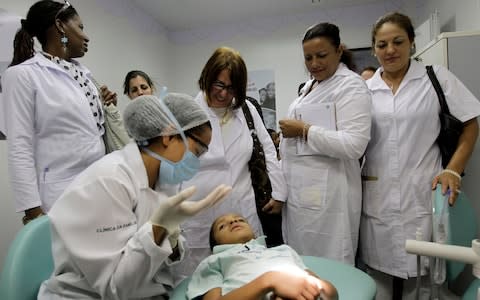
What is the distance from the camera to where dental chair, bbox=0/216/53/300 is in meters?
0.93

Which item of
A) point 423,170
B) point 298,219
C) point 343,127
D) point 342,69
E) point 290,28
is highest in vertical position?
point 290,28

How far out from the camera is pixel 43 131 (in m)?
1.50

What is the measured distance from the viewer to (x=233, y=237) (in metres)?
1.36

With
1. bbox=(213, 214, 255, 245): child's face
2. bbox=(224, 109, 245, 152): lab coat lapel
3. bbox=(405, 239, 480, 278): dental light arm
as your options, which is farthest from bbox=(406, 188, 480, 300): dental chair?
bbox=(224, 109, 245, 152): lab coat lapel

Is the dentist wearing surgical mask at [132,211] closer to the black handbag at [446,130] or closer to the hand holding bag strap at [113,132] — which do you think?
the hand holding bag strap at [113,132]

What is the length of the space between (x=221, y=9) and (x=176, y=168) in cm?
367

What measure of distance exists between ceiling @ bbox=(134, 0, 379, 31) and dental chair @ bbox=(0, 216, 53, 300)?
3549 millimetres

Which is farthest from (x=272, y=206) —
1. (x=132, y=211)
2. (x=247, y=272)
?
(x=132, y=211)

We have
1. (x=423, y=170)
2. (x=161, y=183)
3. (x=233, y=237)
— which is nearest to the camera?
(x=161, y=183)

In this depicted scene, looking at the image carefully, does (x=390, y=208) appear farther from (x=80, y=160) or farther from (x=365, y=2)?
(x=365, y=2)

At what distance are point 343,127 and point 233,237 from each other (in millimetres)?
704

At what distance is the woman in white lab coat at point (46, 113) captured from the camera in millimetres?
1411

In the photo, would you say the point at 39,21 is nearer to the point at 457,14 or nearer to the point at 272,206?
the point at 272,206

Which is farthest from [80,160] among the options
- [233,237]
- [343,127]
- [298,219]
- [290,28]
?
[290,28]
